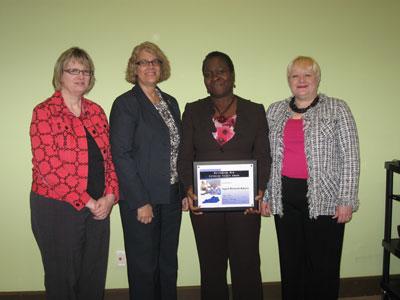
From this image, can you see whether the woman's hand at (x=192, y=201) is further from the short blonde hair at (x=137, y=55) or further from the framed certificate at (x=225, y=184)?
the short blonde hair at (x=137, y=55)

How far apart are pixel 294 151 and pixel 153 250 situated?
3.50 feet

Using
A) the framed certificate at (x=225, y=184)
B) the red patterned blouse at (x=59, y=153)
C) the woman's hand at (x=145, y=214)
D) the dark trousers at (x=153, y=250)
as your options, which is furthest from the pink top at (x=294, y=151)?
the red patterned blouse at (x=59, y=153)

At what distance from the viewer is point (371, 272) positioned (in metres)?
2.56

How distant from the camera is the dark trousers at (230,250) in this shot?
1.80 meters

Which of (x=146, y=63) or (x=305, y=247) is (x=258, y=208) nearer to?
(x=305, y=247)

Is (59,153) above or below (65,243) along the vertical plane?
above

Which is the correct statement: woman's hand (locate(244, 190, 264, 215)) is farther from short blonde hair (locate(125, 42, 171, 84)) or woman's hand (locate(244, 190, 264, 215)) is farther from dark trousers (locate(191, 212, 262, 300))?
short blonde hair (locate(125, 42, 171, 84))

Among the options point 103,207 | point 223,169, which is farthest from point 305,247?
point 103,207

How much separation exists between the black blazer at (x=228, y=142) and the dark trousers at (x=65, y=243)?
63cm

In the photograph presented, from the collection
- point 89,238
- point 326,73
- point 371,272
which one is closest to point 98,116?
point 89,238

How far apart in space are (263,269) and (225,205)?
1.08m

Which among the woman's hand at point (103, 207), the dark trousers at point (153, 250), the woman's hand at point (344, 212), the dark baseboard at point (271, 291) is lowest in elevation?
the dark baseboard at point (271, 291)

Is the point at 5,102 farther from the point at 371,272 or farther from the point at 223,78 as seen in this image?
the point at 371,272

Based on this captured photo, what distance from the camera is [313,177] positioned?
179cm
